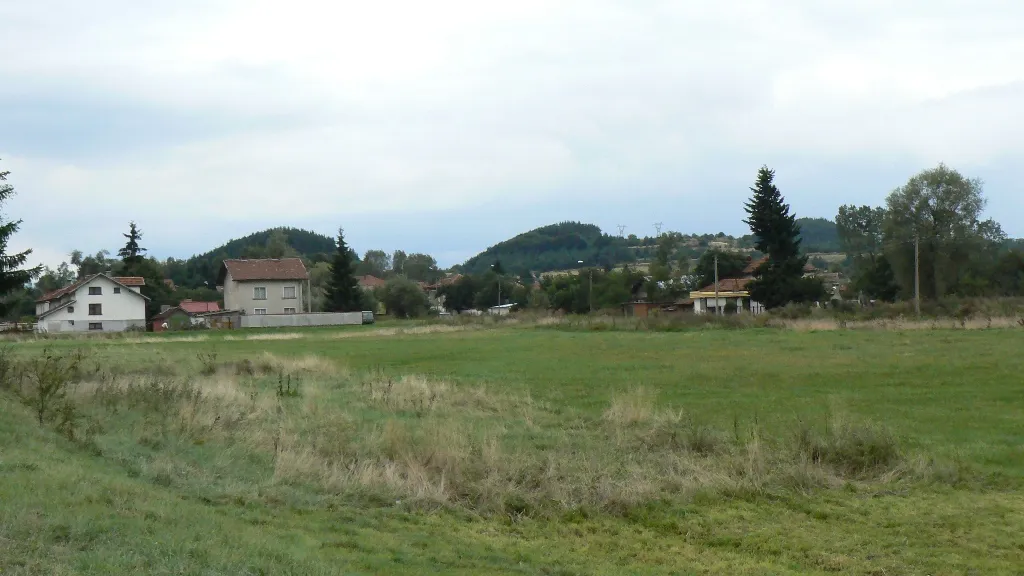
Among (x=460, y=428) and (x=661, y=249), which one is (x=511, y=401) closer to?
(x=460, y=428)

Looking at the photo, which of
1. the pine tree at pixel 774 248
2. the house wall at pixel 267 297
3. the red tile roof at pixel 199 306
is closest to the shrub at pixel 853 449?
the pine tree at pixel 774 248

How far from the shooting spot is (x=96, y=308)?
90.2 metres

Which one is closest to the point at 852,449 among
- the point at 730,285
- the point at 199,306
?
the point at 730,285

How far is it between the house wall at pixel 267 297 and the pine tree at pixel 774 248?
166 ft

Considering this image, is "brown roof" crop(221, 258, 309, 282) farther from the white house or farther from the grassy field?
the grassy field

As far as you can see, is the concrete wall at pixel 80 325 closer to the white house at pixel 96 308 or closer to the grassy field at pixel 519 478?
the white house at pixel 96 308

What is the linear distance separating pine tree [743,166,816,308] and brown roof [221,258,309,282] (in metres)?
50.2

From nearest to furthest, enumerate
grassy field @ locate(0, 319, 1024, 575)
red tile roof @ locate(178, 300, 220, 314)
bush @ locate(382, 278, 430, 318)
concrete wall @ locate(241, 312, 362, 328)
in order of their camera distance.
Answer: grassy field @ locate(0, 319, 1024, 575) → concrete wall @ locate(241, 312, 362, 328) → bush @ locate(382, 278, 430, 318) → red tile roof @ locate(178, 300, 220, 314)

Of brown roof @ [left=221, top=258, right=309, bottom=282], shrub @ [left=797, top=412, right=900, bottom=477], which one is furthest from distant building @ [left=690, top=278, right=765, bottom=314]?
shrub @ [left=797, top=412, right=900, bottom=477]

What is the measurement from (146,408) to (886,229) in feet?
248

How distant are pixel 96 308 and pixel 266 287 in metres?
17.1

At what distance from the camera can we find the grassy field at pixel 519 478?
834 centimetres

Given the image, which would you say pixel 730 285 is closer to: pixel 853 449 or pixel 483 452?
pixel 853 449

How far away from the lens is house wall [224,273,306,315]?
96625 millimetres
